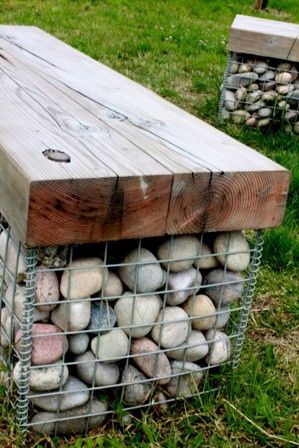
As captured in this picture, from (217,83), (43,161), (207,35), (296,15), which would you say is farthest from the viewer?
(296,15)

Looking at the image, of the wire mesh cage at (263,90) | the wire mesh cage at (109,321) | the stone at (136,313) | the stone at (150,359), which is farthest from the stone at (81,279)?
the wire mesh cage at (263,90)

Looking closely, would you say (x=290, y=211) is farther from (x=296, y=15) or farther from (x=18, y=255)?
(x=296, y=15)

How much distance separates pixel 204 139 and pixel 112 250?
17.9 inches

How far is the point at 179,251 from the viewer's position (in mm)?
2170

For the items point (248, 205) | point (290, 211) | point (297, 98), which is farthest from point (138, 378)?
point (297, 98)

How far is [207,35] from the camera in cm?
726

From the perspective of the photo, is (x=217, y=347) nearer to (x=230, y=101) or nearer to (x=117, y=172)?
(x=117, y=172)

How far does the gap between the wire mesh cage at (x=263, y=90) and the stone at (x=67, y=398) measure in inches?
121

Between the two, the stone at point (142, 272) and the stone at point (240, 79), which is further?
the stone at point (240, 79)

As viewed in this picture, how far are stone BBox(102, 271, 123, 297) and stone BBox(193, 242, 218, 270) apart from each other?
0.77 ft

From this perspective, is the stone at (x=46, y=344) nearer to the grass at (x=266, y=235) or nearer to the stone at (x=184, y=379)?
the grass at (x=266, y=235)

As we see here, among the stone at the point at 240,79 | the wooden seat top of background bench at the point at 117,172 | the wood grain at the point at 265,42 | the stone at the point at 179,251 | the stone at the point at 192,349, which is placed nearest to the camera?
the wooden seat top of background bench at the point at 117,172

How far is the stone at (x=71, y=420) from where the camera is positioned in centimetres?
212

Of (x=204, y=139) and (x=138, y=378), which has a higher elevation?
(x=204, y=139)
